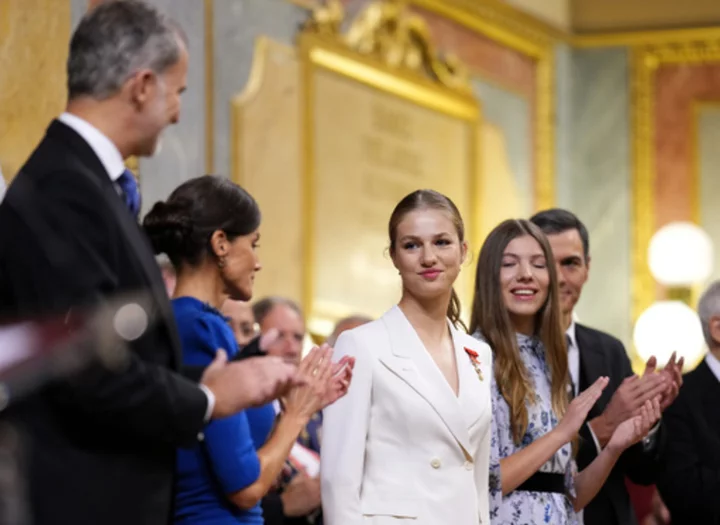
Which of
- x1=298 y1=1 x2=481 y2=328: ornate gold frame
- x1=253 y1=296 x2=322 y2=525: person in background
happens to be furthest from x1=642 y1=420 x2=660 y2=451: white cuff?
x1=298 y1=1 x2=481 y2=328: ornate gold frame

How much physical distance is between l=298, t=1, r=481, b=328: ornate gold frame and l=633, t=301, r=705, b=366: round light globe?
1529mm

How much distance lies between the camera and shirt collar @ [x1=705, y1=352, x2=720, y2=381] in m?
5.75

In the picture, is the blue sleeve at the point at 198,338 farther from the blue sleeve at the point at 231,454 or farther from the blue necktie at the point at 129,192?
the blue necktie at the point at 129,192

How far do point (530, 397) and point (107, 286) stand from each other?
218 centimetres

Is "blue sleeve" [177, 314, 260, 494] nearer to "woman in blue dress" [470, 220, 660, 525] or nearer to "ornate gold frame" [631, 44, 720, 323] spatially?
"woman in blue dress" [470, 220, 660, 525]

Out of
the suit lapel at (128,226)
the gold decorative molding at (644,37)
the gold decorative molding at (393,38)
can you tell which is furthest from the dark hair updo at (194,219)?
the gold decorative molding at (644,37)

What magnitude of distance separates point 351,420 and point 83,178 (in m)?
1.36

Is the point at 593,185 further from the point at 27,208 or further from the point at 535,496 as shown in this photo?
the point at 27,208

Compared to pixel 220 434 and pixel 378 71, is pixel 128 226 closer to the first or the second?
pixel 220 434

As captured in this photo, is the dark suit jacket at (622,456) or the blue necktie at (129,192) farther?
the dark suit jacket at (622,456)

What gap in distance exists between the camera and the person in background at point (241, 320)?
19.9 feet

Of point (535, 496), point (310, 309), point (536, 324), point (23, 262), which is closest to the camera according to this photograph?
point (23, 262)

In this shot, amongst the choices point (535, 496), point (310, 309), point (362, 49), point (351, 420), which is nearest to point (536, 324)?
point (535, 496)

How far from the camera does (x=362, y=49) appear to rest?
9.36 metres
